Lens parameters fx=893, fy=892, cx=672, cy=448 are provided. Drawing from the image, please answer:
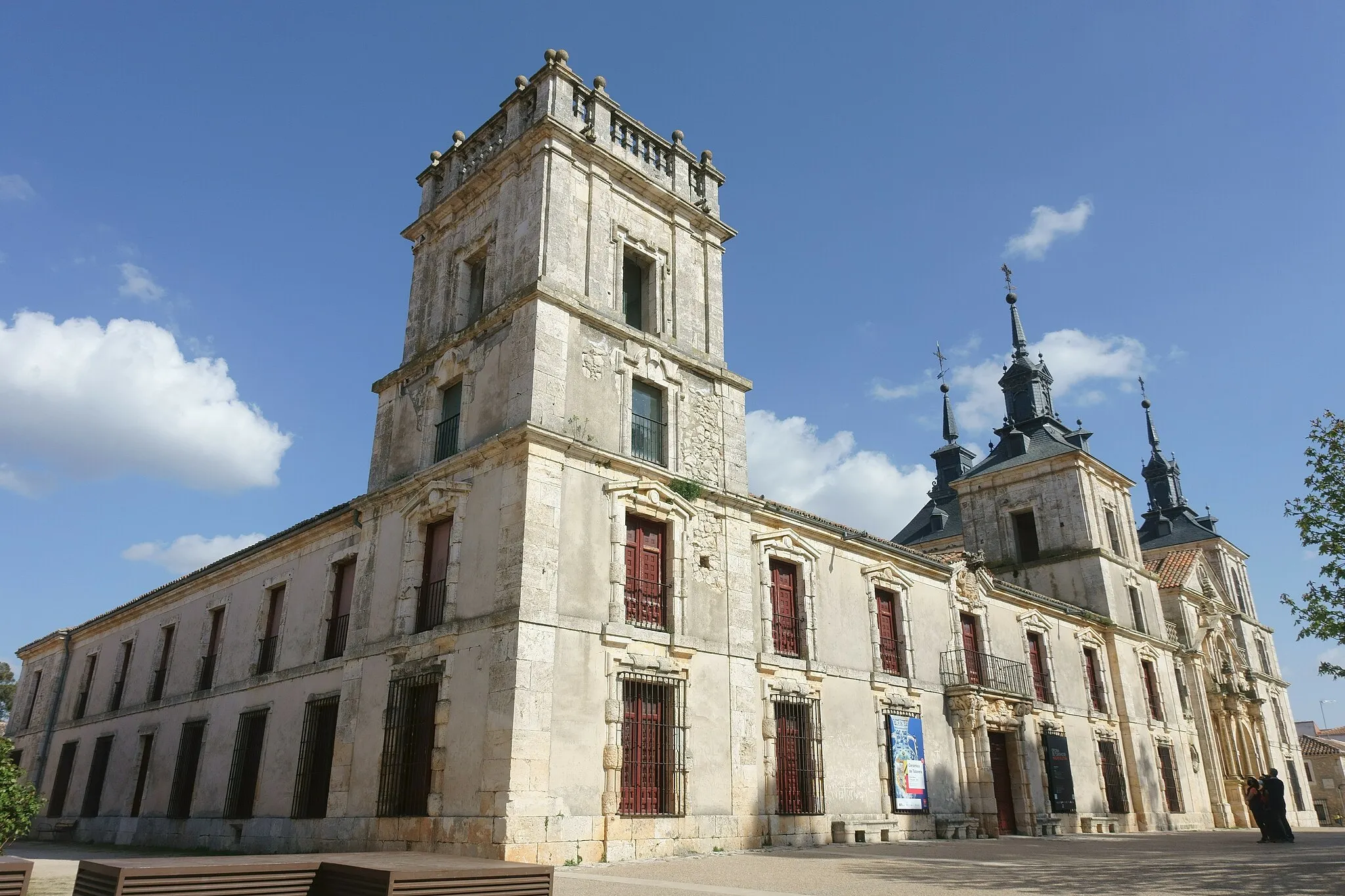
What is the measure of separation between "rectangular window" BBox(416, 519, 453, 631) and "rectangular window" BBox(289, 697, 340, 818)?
2.78 m

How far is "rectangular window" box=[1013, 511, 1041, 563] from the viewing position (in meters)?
29.3

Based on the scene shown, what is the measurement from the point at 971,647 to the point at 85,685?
25.4 metres

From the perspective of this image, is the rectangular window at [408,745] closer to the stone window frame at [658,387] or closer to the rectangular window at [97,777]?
the stone window frame at [658,387]

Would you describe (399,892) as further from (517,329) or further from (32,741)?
(32,741)

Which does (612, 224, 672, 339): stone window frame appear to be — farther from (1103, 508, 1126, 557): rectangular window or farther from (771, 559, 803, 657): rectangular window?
(1103, 508, 1126, 557): rectangular window

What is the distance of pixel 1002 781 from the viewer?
20766 millimetres

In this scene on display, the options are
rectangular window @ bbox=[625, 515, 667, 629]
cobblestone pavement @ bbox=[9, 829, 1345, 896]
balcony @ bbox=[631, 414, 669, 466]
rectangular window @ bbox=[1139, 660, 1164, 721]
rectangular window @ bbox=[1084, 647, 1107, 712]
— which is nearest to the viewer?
cobblestone pavement @ bbox=[9, 829, 1345, 896]

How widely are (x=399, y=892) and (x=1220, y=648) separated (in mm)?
35301

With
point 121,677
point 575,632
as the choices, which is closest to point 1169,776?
point 575,632

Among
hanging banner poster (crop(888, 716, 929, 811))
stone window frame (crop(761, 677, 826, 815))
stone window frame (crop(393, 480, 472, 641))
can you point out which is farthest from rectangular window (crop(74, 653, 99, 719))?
hanging banner poster (crop(888, 716, 929, 811))

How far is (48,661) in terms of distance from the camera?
29.4 metres

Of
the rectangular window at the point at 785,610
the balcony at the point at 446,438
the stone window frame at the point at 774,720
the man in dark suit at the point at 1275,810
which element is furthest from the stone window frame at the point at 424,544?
the man in dark suit at the point at 1275,810

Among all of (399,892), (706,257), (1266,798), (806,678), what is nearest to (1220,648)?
(1266,798)

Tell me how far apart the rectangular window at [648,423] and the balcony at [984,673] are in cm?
920
